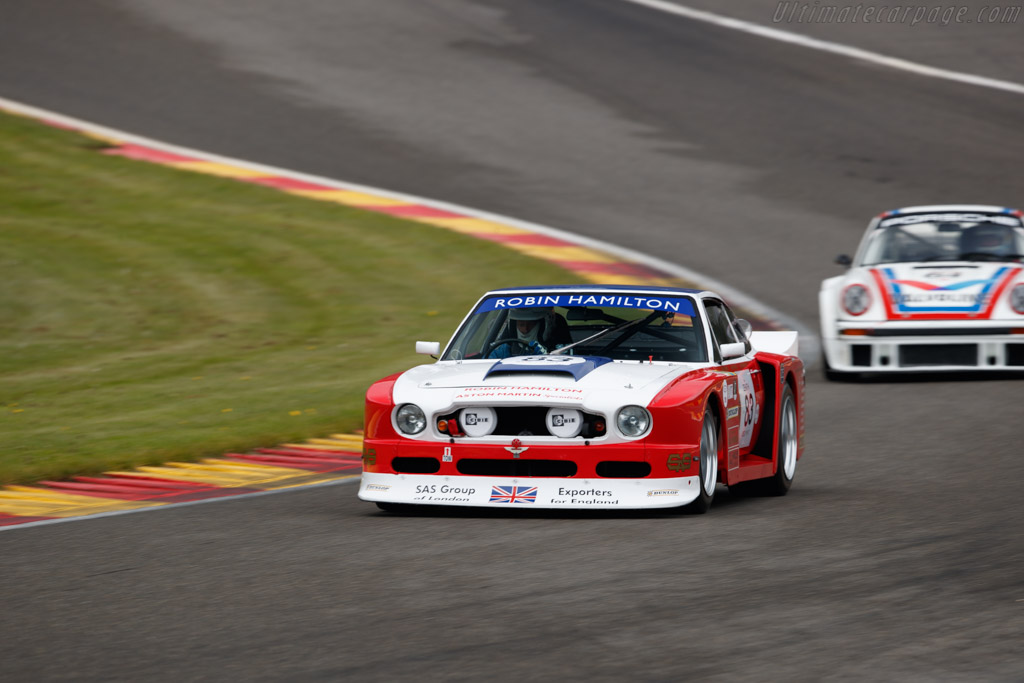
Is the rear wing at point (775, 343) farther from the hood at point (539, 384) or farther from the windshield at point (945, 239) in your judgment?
the windshield at point (945, 239)

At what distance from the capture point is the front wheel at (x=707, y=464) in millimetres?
7547

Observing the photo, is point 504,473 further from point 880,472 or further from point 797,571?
point 880,472

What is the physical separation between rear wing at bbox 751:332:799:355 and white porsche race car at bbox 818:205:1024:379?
175 inches

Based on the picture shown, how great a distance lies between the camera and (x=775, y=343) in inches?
371

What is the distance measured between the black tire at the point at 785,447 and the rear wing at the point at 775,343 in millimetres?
259

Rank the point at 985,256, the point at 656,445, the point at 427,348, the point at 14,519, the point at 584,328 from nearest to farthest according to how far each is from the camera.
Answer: the point at 656,445, the point at 14,519, the point at 427,348, the point at 584,328, the point at 985,256

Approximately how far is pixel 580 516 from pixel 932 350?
22.9 feet

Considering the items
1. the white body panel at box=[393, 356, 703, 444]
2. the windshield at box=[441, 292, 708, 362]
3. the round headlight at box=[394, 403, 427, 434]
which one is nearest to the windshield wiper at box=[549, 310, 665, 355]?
the windshield at box=[441, 292, 708, 362]

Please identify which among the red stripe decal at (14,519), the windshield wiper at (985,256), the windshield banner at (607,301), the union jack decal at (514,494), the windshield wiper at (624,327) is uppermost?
the windshield wiper at (985,256)

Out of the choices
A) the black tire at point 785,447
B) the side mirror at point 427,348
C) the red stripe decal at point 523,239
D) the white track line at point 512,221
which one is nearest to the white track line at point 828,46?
the white track line at point 512,221

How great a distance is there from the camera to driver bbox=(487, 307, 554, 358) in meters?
8.50

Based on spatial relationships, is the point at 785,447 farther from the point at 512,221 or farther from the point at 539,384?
the point at 512,221

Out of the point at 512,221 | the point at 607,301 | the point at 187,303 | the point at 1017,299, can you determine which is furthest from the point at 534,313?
the point at 512,221

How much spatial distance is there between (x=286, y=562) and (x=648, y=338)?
2674mm
